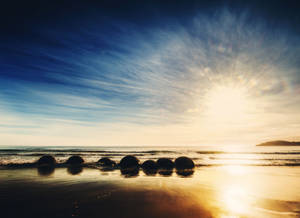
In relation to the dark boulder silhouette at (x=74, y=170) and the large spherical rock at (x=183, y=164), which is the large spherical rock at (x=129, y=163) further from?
the large spherical rock at (x=183, y=164)

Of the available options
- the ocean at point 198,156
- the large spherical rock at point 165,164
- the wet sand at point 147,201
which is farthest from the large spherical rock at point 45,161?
the large spherical rock at point 165,164

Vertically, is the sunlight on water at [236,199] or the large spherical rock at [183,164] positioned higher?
the large spherical rock at [183,164]

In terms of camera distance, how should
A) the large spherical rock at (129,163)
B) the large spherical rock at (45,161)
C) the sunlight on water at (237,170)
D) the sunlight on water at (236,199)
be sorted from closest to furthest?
the sunlight on water at (236,199), the sunlight on water at (237,170), the large spherical rock at (129,163), the large spherical rock at (45,161)

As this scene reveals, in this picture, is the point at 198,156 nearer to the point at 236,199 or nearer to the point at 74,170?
the point at 74,170

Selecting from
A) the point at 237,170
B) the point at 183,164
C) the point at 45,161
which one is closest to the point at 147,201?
the point at 183,164

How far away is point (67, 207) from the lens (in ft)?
19.9

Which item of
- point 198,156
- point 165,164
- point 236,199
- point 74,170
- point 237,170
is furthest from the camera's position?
point 198,156

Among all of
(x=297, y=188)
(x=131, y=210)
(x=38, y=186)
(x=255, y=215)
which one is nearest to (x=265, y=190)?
(x=297, y=188)

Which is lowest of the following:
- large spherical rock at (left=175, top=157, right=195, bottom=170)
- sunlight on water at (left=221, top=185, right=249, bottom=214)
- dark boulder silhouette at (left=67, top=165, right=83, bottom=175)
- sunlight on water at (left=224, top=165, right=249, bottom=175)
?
sunlight on water at (left=221, top=185, right=249, bottom=214)

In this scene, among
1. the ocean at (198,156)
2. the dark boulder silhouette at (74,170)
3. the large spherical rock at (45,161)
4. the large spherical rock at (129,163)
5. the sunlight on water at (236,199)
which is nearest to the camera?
the sunlight on water at (236,199)

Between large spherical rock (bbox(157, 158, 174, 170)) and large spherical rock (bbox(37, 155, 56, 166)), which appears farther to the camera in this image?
large spherical rock (bbox(37, 155, 56, 166))

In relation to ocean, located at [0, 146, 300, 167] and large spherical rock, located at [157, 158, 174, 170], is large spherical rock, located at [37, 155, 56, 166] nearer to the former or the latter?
ocean, located at [0, 146, 300, 167]

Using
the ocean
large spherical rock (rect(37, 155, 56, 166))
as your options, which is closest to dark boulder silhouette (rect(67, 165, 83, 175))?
large spherical rock (rect(37, 155, 56, 166))

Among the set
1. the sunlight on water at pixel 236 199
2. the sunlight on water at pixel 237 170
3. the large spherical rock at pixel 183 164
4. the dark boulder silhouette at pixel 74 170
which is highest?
the large spherical rock at pixel 183 164
